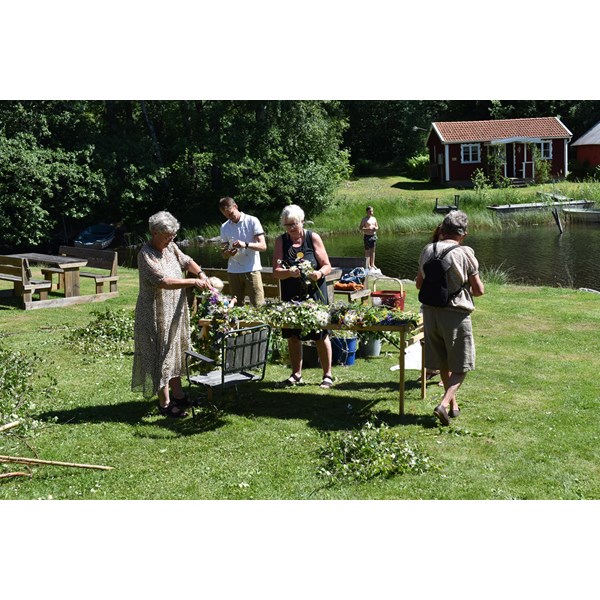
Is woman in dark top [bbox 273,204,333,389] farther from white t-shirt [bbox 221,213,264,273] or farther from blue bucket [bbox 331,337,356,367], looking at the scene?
white t-shirt [bbox 221,213,264,273]

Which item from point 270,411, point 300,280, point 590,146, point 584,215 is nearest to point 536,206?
point 584,215

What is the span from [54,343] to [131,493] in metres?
5.44

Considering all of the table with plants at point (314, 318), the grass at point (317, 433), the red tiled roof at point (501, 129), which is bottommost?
the grass at point (317, 433)

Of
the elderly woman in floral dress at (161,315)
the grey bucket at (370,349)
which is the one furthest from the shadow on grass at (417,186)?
the elderly woman in floral dress at (161,315)

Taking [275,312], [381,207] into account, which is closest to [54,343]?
[275,312]

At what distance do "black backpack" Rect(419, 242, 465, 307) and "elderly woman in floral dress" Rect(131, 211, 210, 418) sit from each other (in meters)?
2.08

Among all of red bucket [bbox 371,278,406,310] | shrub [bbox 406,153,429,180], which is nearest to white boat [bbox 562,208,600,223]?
shrub [bbox 406,153,429,180]

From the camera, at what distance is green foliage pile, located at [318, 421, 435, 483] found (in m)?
6.09

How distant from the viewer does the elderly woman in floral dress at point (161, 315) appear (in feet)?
23.8

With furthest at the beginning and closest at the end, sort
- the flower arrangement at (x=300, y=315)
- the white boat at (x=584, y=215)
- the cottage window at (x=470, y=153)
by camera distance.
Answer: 1. the cottage window at (x=470, y=153)
2. the white boat at (x=584, y=215)
3. the flower arrangement at (x=300, y=315)

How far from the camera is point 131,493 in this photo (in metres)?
5.88

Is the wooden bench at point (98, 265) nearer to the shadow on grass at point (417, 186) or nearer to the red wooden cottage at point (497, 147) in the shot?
the shadow on grass at point (417, 186)

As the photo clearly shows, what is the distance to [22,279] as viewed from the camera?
45.8 feet

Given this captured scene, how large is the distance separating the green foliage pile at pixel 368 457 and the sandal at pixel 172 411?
155 cm
